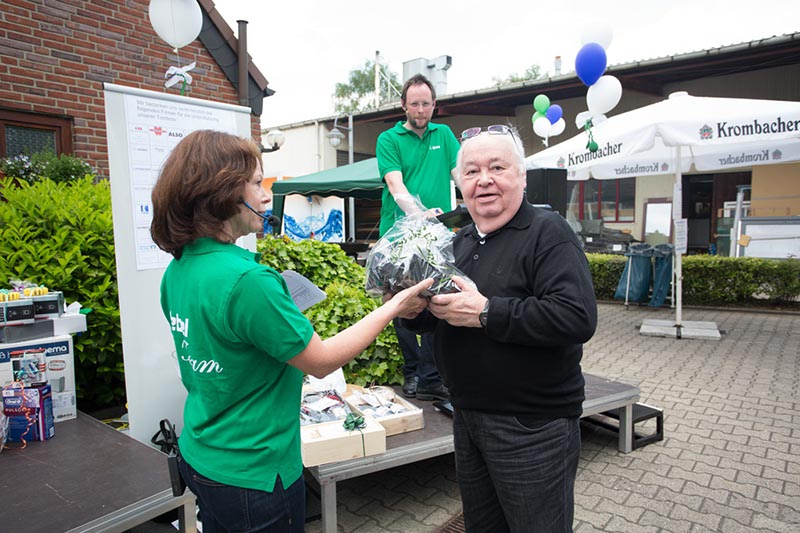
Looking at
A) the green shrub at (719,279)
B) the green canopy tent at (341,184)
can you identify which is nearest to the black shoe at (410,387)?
the green canopy tent at (341,184)

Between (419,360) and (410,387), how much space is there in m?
0.20

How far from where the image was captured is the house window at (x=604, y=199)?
569 inches

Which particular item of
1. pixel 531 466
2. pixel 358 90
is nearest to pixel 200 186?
pixel 531 466

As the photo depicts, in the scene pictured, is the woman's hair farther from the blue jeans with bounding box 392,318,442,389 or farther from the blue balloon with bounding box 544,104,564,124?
the blue balloon with bounding box 544,104,564,124

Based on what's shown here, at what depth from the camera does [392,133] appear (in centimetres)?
361

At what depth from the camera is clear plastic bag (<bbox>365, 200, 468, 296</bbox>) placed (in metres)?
1.70

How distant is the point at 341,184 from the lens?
378 inches

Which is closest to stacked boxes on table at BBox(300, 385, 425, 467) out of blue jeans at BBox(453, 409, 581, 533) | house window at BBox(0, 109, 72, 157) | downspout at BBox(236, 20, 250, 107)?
blue jeans at BBox(453, 409, 581, 533)

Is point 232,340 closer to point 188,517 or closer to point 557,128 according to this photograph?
point 188,517

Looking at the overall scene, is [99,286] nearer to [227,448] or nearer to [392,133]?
[392,133]

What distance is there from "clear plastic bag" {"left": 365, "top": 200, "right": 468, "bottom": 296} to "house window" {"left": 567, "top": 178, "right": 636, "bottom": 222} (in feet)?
46.2

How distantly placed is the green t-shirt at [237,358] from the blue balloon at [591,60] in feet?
20.1

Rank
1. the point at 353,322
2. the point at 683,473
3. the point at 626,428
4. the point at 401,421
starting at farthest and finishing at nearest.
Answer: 1. the point at 353,322
2. the point at 626,428
3. the point at 683,473
4. the point at 401,421

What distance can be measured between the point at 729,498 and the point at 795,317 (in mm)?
6971
